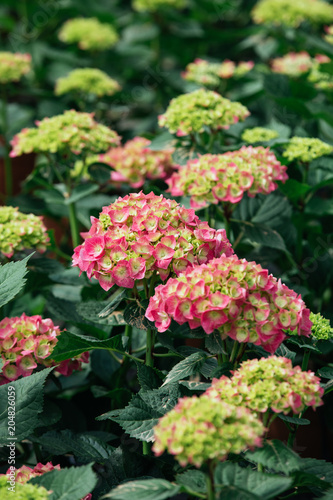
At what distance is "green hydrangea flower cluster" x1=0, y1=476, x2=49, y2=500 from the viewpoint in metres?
0.84

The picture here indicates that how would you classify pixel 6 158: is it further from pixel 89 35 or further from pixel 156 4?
pixel 156 4

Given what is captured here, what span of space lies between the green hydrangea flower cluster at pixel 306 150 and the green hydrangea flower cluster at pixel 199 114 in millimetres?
172

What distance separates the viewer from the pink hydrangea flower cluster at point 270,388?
0.89 m

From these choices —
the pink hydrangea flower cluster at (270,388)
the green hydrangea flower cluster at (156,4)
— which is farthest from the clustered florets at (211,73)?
the pink hydrangea flower cluster at (270,388)

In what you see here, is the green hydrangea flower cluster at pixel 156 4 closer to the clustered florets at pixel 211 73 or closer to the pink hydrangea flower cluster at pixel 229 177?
the clustered florets at pixel 211 73

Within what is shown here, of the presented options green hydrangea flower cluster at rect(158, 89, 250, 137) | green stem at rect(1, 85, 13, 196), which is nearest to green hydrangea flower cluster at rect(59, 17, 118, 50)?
green stem at rect(1, 85, 13, 196)

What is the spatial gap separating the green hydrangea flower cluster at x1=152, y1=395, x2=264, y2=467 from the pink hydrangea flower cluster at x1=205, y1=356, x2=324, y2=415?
0.06 m

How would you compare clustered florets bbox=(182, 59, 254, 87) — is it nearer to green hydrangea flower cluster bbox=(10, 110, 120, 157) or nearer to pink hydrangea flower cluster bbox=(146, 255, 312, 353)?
green hydrangea flower cluster bbox=(10, 110, 120, 157)

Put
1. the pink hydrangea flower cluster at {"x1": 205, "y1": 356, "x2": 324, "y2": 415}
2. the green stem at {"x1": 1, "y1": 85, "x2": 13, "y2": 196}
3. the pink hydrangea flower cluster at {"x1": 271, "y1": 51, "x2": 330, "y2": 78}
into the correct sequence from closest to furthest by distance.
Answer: the pink hydrangea flower cluster at {"x1": 205, "y1": 356, "x2": 324, "y2": 415}
the pink hydrangea flower cluster at {"x1": 271, "y1": 51, "x2": 330, "y2": 78}
the green stem at {"x1": 1, "y1": 85, "x2": 13, "y2": 196}

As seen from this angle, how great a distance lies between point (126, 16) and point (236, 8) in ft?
2.02

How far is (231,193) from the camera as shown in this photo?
1400 mm

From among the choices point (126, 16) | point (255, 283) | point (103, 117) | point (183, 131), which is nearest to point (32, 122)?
point (103, 117)

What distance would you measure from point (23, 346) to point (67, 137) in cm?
66

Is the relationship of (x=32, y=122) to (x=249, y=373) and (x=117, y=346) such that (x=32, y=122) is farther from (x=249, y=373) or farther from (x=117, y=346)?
(x=249, y=373)
